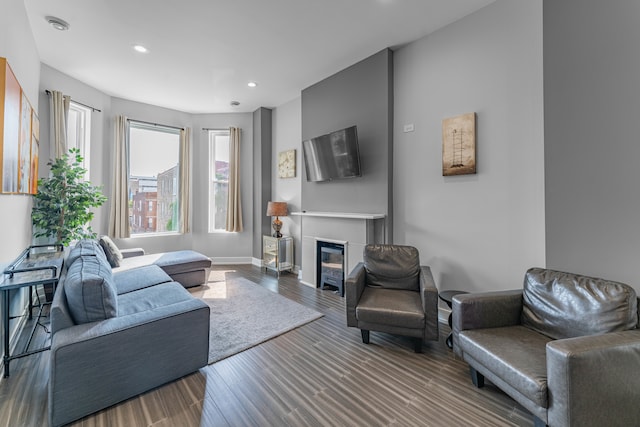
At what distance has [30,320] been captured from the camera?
2838 mm

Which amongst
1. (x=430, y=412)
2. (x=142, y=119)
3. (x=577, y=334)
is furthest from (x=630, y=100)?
(x=142, y=119)

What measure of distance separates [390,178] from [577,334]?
7.27 ft

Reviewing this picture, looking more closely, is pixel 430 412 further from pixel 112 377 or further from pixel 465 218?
pixel 112 377

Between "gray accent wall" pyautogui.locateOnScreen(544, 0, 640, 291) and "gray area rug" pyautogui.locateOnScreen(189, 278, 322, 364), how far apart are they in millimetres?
2477

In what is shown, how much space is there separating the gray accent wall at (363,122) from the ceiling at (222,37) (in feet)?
0.62

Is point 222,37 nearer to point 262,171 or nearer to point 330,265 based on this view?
point 262,171

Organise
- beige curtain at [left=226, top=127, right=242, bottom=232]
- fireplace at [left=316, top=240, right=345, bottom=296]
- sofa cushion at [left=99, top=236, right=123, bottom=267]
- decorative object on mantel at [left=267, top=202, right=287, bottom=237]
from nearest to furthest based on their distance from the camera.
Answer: sofa cushion at [left=99, top=236, right=123, bottom=267], fireplace at [left=316, top=240, right=345, bottom=296], decorative object on mantel at [left=267, top=202, right=287, bottom=237], beige curtain at [left=226, top=127, right=242, bottom=232]

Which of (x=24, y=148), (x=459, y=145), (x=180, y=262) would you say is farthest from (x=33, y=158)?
(x=459, y=145)

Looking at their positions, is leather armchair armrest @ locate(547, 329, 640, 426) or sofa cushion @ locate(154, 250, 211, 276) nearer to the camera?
leather armchair armrest @ locate(547, 329, 640, 426)

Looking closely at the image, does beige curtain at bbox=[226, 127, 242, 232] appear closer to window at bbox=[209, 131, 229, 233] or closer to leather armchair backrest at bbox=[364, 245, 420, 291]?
window at bbox=[209, 131, 229, 233]

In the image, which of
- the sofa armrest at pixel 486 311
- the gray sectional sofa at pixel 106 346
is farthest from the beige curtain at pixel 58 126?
the sofa armrest at pixel 486 311

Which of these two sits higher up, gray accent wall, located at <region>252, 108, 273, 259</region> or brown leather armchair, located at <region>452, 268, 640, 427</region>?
gray accent wall, located at <region>252, 108, 273, 259</region>

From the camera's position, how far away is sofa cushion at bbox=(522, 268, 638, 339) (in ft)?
5.03

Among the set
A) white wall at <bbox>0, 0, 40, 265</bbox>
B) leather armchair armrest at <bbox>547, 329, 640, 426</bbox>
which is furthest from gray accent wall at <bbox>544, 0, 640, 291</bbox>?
white wall at <bbox>0, 0, 40, 265</bbox>
